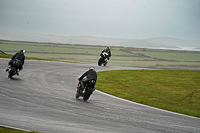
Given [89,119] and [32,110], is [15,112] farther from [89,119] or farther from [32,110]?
[89,119]

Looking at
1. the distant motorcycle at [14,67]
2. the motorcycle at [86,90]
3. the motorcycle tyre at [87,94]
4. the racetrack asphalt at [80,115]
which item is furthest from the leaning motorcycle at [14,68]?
the motorcycle tyre at [87,94]

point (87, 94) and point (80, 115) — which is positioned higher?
point (87, 94)

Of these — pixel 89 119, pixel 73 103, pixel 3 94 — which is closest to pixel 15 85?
pixel 3 94

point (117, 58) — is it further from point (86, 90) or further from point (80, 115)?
point (80, 115)

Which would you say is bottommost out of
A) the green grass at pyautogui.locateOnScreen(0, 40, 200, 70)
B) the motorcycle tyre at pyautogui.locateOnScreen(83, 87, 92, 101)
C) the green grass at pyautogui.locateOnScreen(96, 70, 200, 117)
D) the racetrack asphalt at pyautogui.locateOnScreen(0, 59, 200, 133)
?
the racetrack asphalt at pyautogui.locateOnScreen(0, 59, 200, 133)

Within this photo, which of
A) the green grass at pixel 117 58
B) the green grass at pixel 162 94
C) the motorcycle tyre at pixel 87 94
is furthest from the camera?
the green grass at pixel 117 58

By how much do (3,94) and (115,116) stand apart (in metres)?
5.44

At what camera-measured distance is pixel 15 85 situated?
54.5 ft

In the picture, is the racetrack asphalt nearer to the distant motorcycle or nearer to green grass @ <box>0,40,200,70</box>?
the distant motorcycle

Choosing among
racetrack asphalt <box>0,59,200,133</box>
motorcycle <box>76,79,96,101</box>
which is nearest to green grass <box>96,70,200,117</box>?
racetrack asphalt <box>0,59,200,133</box>

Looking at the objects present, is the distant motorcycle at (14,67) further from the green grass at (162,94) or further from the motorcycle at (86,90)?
the motorcycle at (86,90)

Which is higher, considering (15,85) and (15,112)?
(15,85)

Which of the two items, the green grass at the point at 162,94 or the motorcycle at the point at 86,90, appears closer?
the motorcycle at the point at 86,90

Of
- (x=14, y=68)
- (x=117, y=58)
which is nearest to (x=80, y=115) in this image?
(x=14, y=68)
